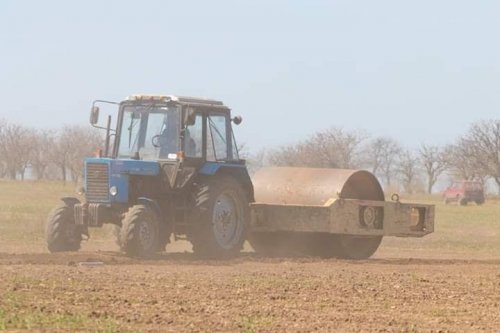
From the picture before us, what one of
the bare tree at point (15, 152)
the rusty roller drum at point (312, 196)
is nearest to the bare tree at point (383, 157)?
the bare tree at point (15, 152)

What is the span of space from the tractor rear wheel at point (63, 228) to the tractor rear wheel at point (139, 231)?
3.91 ft

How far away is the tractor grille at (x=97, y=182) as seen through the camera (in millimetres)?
16484

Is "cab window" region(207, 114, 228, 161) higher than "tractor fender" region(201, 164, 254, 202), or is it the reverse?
"cab window" region(207, 114, 228, 161)

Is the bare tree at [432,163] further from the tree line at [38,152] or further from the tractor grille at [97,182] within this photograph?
the tractor grille at [97,182]

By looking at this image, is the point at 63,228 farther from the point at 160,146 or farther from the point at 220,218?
the point at 220,218

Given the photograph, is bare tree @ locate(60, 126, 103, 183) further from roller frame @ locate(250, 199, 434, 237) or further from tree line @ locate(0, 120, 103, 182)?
roller frame @ locate(250, 199, 434, 237)

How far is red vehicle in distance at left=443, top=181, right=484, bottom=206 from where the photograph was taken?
65125mm

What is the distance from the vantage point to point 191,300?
11.0 meters

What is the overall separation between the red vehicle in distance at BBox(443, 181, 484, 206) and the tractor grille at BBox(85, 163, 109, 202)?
50.4 m

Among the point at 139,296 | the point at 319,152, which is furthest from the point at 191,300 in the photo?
the point at 319,152

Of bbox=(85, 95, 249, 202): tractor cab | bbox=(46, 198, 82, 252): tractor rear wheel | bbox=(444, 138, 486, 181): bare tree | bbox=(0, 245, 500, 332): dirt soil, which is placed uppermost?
bbox=(444, 138, 486, 181): bare tree

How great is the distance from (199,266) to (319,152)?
62945mm

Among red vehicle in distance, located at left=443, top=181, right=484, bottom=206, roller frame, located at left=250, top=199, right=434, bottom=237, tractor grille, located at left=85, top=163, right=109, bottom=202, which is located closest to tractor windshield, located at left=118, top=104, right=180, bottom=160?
tractor grille, located at left=85, top=163, right=109, bottom=202

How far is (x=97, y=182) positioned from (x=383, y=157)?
366 ft
